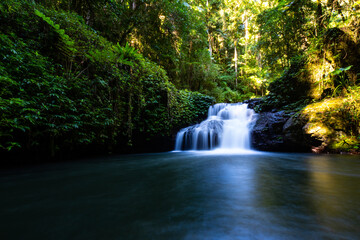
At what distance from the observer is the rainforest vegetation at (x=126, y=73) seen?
10.2 feet

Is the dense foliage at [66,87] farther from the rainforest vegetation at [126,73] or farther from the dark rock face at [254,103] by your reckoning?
the dark rock face at [254,103]

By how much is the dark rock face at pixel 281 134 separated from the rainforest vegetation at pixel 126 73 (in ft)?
1.29

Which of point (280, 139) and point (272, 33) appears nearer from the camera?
point (280, 139)

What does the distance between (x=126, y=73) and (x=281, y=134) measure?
6020mm

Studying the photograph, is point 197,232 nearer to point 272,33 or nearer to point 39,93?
point 39,93

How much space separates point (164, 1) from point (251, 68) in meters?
11.8

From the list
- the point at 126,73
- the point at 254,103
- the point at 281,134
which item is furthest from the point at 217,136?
the point at 126,73

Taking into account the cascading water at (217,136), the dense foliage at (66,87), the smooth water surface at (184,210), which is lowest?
the smooth water surface at (184,210)

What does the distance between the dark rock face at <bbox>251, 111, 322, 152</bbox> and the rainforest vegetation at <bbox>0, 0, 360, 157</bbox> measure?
39 centimetres

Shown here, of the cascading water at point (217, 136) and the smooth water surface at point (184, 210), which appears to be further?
the cascading water at point (217, 136)

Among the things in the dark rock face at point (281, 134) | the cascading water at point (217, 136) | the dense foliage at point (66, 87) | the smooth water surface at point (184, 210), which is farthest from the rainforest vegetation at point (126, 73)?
the smooth water surface at point (184, 210)

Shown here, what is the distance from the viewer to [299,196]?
145cm

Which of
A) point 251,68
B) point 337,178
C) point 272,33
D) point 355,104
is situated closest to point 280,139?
point 355,104

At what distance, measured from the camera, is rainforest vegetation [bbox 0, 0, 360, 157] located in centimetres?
311
